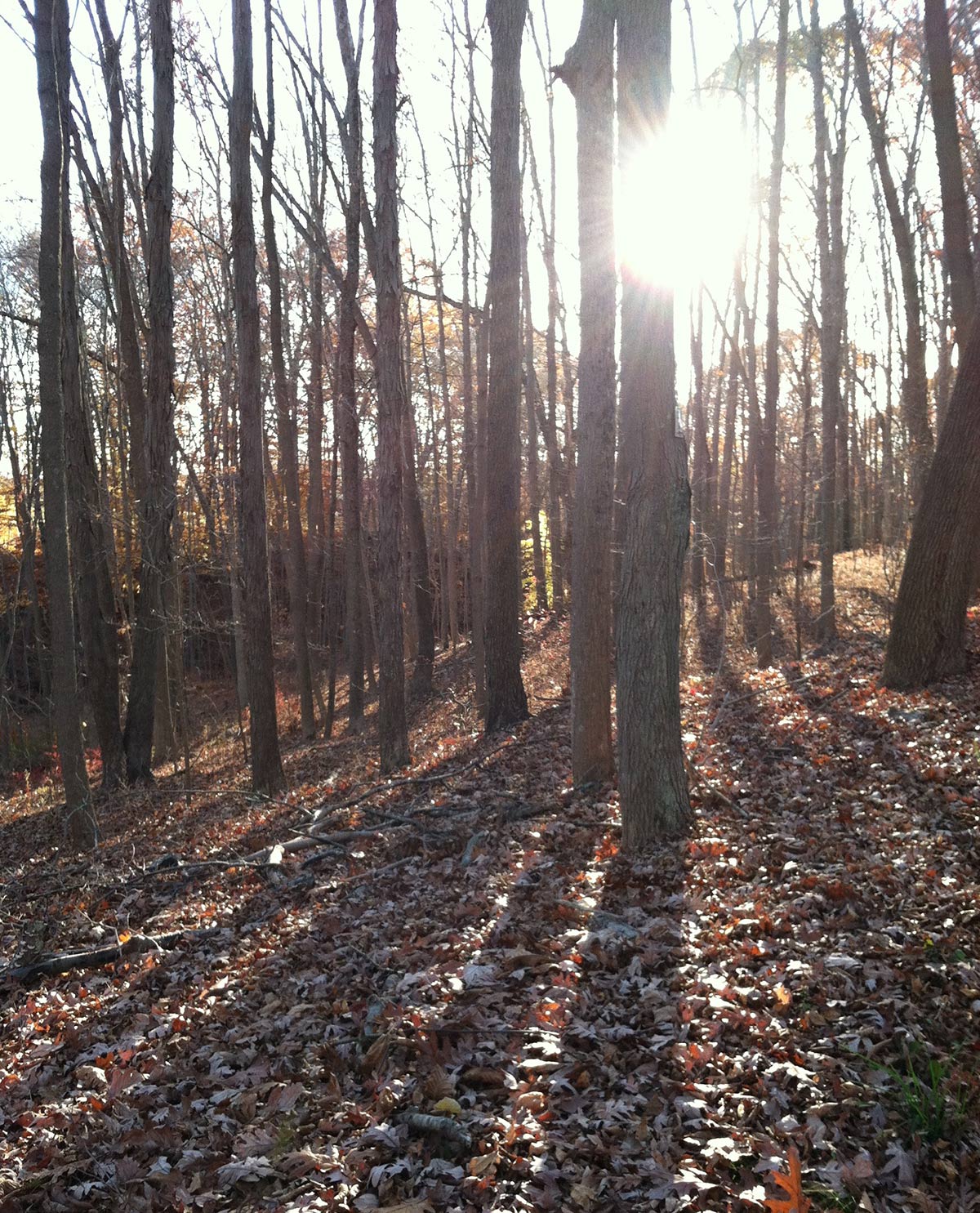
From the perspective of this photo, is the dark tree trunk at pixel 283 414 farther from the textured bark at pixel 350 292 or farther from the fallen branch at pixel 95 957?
the fallen branch at pixel 95 957

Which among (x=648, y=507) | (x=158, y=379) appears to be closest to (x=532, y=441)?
(x=158, y=379)

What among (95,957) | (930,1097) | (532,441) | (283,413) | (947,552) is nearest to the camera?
(930,1097)

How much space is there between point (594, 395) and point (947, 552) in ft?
13.2

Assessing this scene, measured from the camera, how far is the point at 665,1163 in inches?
131

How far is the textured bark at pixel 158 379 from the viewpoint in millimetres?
11734

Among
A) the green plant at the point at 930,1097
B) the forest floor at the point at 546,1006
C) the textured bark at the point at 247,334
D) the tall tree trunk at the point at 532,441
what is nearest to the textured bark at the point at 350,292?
the textured bark at the point at 247,334

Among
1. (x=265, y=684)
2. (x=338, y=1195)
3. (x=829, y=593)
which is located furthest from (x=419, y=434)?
(x=338, y=1195)

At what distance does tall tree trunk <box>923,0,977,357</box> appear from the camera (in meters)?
10.6

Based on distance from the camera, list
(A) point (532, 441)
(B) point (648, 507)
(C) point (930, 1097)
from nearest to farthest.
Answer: (C) point (930, 1097), (B) point (648, 507), (A) point (532, 441)

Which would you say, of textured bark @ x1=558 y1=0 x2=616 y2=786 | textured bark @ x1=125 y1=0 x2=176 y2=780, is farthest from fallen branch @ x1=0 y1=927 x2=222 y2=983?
textured bark @ x1=125 y1=0 x2=176 y2=780

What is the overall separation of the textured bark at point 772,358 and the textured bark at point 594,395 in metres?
6.61

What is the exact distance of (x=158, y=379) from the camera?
494 inches

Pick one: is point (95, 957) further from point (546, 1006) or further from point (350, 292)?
point (350, 292)

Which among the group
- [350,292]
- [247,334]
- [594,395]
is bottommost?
[594,395]
